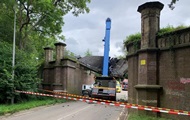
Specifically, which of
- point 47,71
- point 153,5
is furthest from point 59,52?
point 153,5

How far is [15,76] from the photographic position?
1594cm

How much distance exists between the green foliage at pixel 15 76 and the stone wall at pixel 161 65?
8.75 m

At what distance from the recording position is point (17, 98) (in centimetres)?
1594

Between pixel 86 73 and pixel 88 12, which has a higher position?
pixel 88 12

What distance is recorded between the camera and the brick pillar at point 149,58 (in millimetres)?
10375

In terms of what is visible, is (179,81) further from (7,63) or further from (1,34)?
(1,34)

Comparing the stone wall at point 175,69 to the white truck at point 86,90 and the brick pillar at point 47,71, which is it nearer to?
the brick pillar at point 47,71

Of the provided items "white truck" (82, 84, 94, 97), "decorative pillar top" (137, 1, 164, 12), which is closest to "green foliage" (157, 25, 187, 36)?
"decorative pillar top" (137, 1, 164, 12)

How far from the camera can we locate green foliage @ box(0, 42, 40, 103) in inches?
592

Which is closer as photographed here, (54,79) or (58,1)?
(54,79)

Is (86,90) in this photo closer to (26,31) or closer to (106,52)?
(106,52)

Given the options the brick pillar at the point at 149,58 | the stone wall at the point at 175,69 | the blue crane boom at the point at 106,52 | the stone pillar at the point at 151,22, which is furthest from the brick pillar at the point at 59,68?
Result: the stone wall at the point at 175,69

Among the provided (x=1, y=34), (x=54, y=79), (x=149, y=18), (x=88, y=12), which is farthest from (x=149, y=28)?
(x=1, y=34)

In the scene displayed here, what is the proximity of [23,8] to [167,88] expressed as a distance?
626 inches
